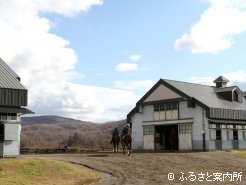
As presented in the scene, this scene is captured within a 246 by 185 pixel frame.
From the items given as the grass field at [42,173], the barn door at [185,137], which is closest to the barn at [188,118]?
the barn door at [185,137]

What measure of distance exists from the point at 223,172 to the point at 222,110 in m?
16.2

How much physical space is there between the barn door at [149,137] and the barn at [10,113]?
1757 cm

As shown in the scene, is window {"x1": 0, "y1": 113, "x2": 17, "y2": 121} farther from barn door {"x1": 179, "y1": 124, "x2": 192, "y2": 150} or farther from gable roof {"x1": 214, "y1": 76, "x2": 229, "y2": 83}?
gable roof {"x1": 214, "y1": 76, "x2": 229, "y2": 83}

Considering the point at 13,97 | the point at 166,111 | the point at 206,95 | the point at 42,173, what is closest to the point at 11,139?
the point at 13,97

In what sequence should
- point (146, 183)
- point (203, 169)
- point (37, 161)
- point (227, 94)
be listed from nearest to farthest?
point (146, 183)
point (37, 161)
point (203, 169)
point (227, 94)

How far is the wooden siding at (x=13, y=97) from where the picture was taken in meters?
28.1

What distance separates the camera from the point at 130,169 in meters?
23.4

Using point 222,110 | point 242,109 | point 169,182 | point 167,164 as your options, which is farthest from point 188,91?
point 169,182

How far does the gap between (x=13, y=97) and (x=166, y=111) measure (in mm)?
18547

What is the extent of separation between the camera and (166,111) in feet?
137

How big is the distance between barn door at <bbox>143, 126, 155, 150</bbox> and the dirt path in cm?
1168

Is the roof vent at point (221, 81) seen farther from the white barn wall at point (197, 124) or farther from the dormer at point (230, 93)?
the white barn wall at point (197, 124)

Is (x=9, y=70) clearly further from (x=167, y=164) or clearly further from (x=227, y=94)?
(x=227, y=94)

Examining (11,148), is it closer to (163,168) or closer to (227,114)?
(163,168)
